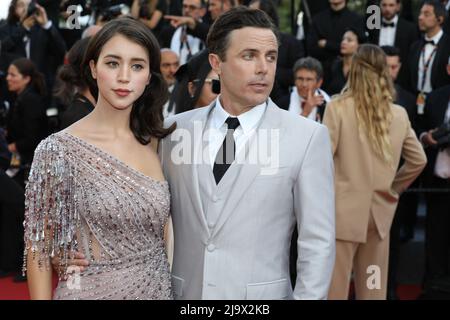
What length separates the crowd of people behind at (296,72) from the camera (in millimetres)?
6574

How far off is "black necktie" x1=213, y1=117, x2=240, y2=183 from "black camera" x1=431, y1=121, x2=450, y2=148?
140 inches

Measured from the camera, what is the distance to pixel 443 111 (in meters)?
6.72

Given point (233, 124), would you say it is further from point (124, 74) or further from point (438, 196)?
point (438, 196)

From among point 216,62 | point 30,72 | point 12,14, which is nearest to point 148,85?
point 216,62

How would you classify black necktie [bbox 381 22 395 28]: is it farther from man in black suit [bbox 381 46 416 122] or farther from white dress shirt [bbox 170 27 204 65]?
white dress shirt [bbox 170 27 204 65]

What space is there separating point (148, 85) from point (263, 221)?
2.32 feet

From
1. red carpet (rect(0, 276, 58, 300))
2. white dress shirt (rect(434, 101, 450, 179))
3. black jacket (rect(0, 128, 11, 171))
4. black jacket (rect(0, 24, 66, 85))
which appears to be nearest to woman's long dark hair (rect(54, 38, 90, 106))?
black jacket (rect(0, 128, 11, 171))

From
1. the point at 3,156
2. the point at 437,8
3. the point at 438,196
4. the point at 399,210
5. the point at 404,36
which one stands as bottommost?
the point at 399,210

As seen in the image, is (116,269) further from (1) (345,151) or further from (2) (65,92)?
(1) (345,151)

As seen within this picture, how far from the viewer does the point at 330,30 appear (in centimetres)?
788

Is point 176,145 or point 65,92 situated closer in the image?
point 176,145

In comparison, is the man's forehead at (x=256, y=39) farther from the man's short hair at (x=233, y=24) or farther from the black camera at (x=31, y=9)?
the black camera at (x=31, y=9)

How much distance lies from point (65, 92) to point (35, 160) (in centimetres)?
221
